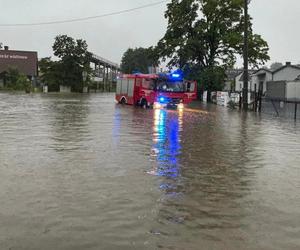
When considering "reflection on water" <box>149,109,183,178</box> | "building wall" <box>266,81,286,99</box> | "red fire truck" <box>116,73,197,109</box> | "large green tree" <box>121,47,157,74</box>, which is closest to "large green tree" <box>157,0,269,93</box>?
"building wall" <box>266,81,286,99</box>

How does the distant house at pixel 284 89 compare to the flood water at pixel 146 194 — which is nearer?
the flood water at pixel 146 194

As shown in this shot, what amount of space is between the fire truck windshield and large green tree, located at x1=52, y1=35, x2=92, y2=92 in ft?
195

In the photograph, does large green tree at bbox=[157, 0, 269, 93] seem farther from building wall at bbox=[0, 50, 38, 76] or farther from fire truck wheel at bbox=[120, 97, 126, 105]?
building wall at bbox=[0, 50, 38, 76]

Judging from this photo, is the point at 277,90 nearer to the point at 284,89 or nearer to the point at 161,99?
the point at 284,89

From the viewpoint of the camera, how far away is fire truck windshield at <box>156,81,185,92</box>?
37.7 meters

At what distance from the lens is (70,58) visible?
9519 cm

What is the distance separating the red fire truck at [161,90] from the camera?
37.6 meters

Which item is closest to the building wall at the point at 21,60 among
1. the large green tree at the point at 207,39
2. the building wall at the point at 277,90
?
the large green tree at the point at 207,39

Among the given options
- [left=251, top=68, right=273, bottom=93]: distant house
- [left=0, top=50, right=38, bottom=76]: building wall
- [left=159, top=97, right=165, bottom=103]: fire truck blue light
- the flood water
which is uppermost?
[left=0, top=50, right=38, bottom=76]: building wall

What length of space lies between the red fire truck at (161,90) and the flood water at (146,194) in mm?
22721

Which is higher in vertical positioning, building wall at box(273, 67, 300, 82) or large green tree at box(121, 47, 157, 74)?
large green tree at box(121, 47, 157, 74)

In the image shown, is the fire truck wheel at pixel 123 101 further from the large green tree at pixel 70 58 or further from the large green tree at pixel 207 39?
the large green tree at pixel 70 58

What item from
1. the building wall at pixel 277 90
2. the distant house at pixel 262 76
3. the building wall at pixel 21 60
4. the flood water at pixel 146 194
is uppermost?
the building wall at pixel 21 60

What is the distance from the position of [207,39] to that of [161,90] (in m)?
27.8
